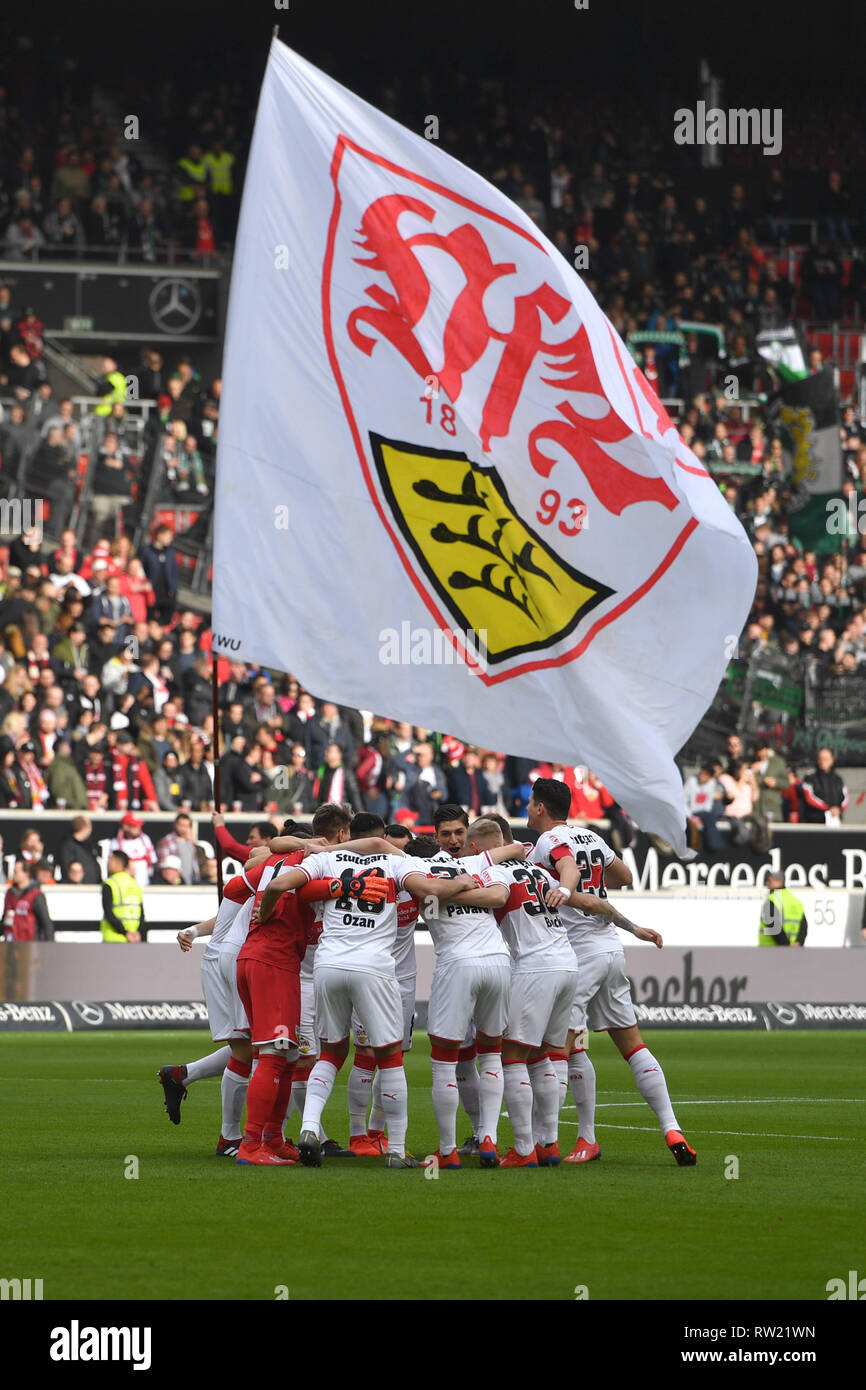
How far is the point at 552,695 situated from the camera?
1236 cm

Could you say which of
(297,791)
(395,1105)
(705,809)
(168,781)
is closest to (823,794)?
(705,809)

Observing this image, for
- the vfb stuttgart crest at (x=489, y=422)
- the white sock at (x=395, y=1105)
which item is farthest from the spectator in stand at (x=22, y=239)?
the white sock at (x=395, y=1105)

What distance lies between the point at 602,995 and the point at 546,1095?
2.22 feet

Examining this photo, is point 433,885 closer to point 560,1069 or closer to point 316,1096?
point 316,1096

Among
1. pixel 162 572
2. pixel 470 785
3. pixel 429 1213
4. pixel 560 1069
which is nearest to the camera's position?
pixel 429 1213

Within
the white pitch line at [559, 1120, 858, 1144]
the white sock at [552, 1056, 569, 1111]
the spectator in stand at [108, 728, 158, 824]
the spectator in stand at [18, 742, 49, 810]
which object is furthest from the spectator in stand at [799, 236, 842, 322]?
the white sock at [552, 1056, 569, 1111]

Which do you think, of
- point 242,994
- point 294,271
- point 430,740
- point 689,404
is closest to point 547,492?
point 294,271

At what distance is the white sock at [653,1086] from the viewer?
Answer: 40.3ft

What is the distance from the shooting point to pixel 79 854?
86.7ft

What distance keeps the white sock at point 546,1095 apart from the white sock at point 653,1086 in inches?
21.1

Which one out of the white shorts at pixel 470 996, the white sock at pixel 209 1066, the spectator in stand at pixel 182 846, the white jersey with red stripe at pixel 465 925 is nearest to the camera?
the white shorts at pixel 470 996

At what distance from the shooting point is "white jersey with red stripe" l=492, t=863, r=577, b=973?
12562mm

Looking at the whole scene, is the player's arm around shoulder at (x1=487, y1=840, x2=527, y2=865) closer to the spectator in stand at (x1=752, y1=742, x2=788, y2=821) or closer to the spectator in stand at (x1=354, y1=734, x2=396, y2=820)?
the spectator in stand at (x1=354, y1=734, x2=396, y2=820)
